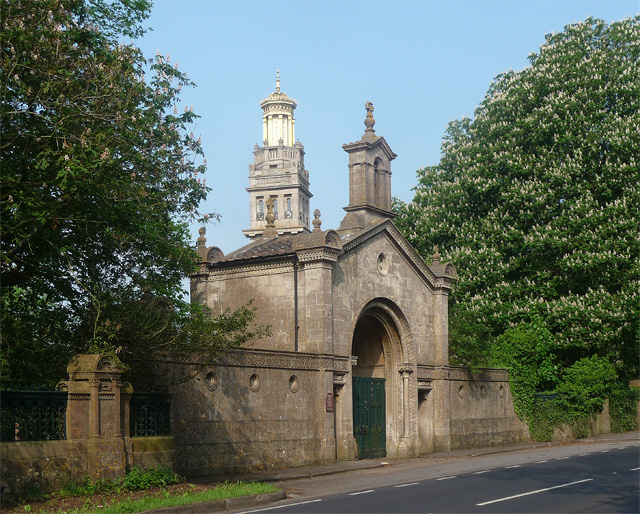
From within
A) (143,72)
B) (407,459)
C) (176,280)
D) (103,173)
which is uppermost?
(143,72)

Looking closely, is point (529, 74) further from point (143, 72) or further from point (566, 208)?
point (143, 72)

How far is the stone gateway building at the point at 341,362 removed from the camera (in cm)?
2184

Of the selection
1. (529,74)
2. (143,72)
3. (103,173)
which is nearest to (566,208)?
(529,74)

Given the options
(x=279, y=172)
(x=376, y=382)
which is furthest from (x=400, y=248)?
Result: (x=279, y=172)

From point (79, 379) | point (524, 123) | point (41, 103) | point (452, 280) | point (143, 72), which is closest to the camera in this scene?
point (41, 103)

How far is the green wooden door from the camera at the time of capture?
89.5ft

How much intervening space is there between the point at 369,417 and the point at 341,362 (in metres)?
3.11

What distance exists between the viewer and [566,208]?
35781mm

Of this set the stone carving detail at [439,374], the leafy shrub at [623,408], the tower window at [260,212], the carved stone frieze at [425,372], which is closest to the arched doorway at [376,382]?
the carved stone frieze at [425,372]

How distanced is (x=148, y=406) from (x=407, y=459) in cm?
1209

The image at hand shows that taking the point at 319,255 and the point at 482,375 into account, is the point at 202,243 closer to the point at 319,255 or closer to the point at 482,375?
the point at 319,255

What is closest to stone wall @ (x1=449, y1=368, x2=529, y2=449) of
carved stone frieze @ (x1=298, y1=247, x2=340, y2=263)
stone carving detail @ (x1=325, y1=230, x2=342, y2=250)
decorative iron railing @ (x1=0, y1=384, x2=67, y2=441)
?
stone carving detail @ (x1=325, y1=230, x2=342, y2=250)

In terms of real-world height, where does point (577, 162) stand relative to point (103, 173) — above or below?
above

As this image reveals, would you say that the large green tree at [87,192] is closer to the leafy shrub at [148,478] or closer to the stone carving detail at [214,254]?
the leafy shrub at [148,478]
